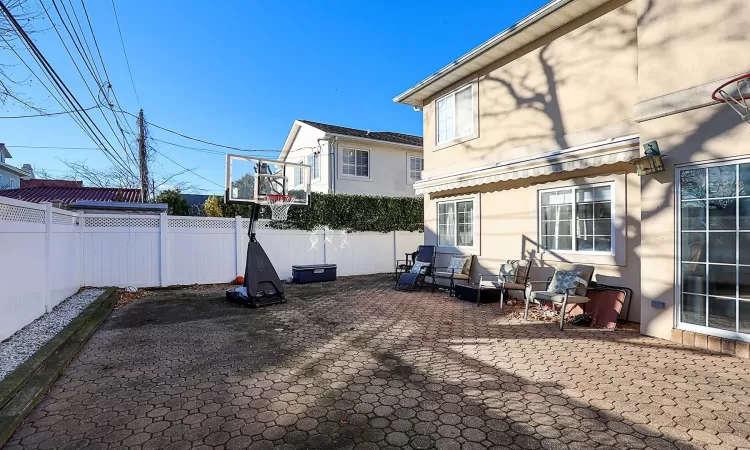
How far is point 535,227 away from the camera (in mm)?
8383

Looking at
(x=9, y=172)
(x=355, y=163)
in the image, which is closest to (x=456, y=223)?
(x=355, y=163)

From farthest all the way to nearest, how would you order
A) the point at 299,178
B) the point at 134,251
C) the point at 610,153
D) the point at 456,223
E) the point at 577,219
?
the point at 299,178
the point at 456,223
the point at 134,251
the point at 577,219
the point at 610,153

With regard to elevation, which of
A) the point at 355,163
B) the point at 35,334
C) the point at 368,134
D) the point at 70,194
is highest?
the point at 368,134

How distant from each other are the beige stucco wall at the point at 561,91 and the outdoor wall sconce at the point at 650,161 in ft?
3.56

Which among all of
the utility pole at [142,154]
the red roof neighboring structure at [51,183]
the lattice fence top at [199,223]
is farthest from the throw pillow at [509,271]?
the red roof neighboring structure at [51,183]

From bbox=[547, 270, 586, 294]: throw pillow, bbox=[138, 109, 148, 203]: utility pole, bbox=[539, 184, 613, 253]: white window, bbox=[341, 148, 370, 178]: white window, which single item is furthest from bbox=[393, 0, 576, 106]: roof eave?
bbox=[138, 109, 148, 203]: utility pole

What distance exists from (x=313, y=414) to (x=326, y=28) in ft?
50.3

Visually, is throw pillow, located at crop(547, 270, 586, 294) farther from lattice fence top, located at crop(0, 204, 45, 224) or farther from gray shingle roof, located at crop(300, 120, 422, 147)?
gray shingle roof, located at crop(300, 120, 422, 147)

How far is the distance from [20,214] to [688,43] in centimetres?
1031

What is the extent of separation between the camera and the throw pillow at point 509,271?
27.1ft

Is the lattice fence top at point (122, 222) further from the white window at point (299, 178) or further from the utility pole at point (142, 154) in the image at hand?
the utility pole at point (142, 154)

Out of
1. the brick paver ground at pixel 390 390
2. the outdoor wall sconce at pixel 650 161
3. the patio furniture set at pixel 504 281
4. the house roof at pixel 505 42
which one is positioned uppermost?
the house roof at pixel 505 42

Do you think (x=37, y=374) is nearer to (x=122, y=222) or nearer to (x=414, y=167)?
(x=122, y=222)

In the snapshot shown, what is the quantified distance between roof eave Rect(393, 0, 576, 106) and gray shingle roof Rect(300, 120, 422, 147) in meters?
6.83
